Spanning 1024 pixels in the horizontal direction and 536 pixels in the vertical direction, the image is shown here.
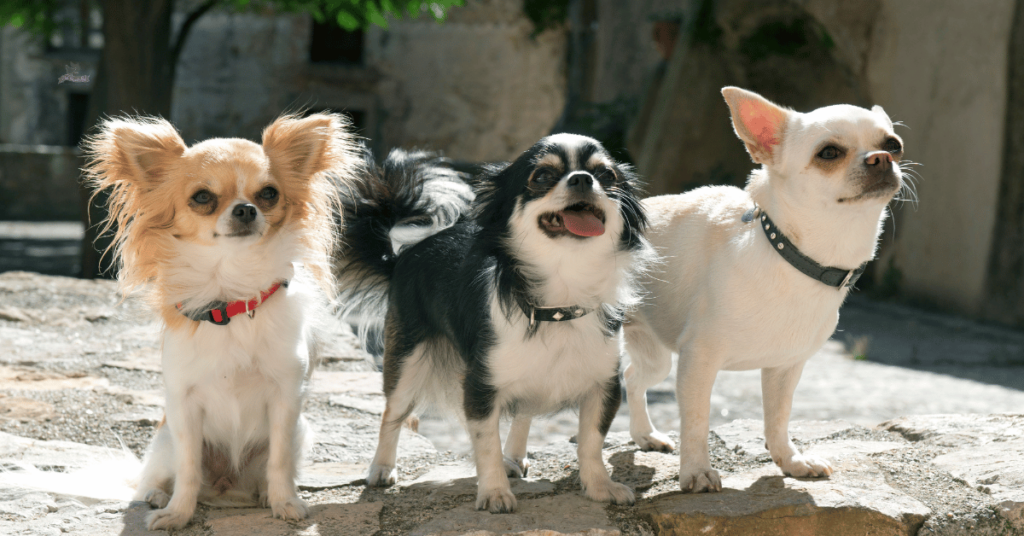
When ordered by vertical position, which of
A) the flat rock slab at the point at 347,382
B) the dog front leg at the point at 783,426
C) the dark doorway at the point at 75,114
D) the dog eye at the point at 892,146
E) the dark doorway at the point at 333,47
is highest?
the dark doorway at the point at 333,47

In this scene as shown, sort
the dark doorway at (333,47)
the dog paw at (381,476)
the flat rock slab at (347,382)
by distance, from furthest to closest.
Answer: the dark doorway at (333,47) → the flat rock slab at (347,382) → the dog paw at (381,476)

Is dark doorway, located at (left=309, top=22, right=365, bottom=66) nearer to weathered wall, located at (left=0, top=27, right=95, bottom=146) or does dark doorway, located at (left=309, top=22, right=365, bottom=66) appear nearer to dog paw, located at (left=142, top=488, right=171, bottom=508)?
weathered wall, located at (left=0, top=27, right=95, bottom=146)

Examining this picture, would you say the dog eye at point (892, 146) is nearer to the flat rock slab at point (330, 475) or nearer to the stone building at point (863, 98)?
the stone building at point (863, 98)

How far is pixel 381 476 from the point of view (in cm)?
291

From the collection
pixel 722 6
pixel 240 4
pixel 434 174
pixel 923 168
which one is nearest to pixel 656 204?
pixel 434 174

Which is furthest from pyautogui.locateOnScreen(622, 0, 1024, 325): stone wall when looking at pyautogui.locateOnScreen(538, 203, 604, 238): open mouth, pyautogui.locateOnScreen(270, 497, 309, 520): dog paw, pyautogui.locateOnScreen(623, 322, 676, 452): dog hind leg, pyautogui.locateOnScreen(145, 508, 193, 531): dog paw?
pyautogui.locateOnScreen(145, 508, 193, 531): dog paw

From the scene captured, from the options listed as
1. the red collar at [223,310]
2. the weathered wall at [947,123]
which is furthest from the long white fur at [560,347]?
the weathered wall at [947,123]

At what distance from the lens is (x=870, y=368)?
6.54 meters

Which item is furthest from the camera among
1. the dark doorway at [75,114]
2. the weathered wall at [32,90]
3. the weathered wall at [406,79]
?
the dark doorway at [75,114]

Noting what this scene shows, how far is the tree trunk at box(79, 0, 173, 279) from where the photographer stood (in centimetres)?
803

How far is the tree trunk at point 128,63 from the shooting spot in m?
8.03

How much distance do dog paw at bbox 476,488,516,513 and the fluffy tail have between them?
995mm

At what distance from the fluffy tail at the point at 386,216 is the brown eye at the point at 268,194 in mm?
600

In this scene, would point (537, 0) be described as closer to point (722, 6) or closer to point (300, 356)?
point (722, 6)
